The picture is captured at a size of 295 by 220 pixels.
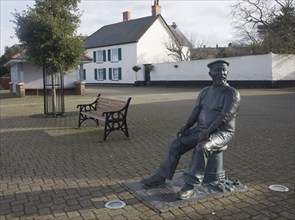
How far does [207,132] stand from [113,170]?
6.54 feet

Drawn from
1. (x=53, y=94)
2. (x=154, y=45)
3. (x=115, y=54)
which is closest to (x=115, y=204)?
(x=53, y=94)

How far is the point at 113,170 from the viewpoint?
568 centimetres

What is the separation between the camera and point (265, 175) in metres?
5.31

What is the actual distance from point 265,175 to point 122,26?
44.4 meters

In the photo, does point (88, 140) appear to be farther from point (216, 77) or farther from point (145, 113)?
point (145, 113)

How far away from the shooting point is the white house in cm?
4219

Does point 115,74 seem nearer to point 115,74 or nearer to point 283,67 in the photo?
point 115,74

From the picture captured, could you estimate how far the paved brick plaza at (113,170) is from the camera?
4023mm

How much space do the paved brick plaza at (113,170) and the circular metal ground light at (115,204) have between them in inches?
2.6

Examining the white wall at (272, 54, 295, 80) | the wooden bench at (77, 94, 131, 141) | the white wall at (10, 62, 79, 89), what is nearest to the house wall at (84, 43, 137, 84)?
the white wall at (10, 62, 79, 89)

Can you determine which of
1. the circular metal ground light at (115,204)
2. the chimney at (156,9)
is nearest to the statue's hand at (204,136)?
the circular metal ground light at (115,204)

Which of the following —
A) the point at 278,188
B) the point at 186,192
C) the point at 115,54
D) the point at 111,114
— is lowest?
the point at 278,188

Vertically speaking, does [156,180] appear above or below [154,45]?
below

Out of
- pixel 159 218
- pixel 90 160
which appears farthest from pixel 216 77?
pixel 90 160
